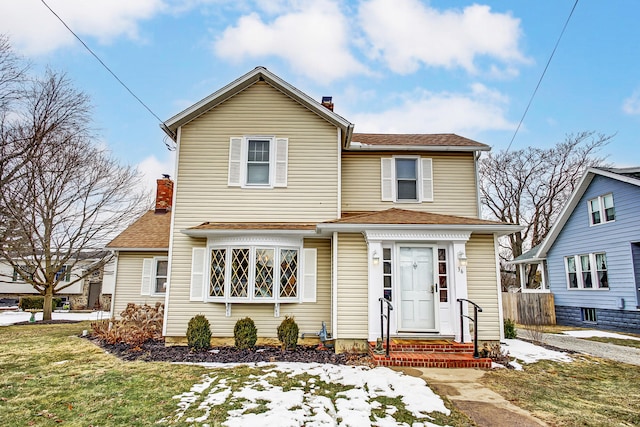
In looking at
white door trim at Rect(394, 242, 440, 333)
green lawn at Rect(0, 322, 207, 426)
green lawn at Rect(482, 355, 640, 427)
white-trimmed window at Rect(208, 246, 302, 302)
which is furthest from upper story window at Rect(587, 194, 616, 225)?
green lawn at Rect(0, 322, 207, 426)

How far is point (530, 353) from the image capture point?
28.2 ft

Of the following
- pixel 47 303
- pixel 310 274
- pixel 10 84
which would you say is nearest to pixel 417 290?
pixel 310 274

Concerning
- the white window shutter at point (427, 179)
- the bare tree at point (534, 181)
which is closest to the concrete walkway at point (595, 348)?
the white window shutter at point (427, 179)

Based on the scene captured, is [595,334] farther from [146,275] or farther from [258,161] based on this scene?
[146,275]

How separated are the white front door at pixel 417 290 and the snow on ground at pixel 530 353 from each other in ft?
6.24

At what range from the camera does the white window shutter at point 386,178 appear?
1031 centimetres

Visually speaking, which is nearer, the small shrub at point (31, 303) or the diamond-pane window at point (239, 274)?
the diamond-pane window at point (239, 274)

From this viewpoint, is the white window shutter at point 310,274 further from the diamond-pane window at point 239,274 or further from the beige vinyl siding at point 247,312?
the diamond-pane window at point 239,274

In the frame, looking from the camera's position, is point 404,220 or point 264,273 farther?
point 264,273

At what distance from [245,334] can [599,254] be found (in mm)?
13464

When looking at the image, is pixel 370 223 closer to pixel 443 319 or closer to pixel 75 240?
pixel 443 319

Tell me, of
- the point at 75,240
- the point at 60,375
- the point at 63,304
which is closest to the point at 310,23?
the point at 60,375

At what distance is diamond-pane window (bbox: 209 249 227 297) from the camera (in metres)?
8.78

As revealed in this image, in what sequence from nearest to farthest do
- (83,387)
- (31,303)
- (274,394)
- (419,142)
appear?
(274,394)
(83,387)
(419,142)
(31,303)
